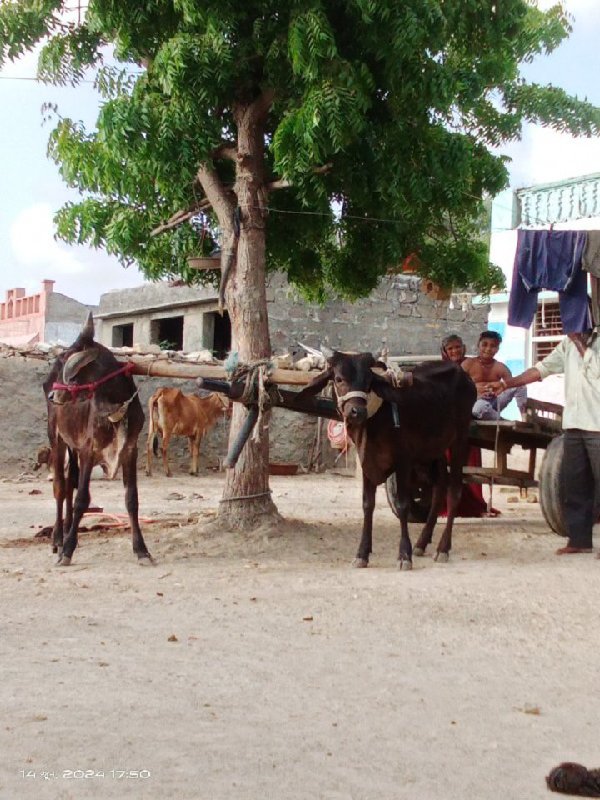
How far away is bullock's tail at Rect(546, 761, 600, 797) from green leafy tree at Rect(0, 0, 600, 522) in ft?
18.3

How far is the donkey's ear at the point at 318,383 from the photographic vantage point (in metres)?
7.33

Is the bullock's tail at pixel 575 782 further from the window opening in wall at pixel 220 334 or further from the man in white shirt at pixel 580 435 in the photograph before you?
the window opening in wall at pixel 220 334

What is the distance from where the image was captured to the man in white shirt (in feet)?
26.6

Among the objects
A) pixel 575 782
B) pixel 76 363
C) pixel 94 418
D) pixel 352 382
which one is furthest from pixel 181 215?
pixel 575 782

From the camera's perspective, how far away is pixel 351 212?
32.1 ft

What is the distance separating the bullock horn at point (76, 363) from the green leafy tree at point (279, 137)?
5.62 feet

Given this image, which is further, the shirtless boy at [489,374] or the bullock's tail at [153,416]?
the bullock's tail at [153,416]

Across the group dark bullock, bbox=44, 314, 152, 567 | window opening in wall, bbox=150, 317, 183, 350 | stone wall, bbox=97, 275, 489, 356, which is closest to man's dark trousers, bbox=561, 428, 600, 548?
dark bullock, bbox=44, 314, 152, 567

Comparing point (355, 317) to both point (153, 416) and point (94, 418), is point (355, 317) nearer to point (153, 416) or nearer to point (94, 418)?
point (153, 416)

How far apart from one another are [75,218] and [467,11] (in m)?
4.14

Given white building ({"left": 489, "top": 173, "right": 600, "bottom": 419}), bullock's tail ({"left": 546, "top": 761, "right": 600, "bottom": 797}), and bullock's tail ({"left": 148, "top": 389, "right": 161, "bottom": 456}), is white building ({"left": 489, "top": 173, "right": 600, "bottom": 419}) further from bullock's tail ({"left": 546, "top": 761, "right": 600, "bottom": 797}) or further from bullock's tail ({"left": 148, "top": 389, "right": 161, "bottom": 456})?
bullock's tail ({"left": 546, "top": 761, "right": 600, "bottom": 797})

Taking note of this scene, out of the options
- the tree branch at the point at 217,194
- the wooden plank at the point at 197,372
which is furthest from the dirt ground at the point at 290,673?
the tree branch at the point at 217,194

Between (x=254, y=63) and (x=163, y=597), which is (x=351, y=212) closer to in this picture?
(x=254, y=63)

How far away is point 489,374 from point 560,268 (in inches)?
72.4
